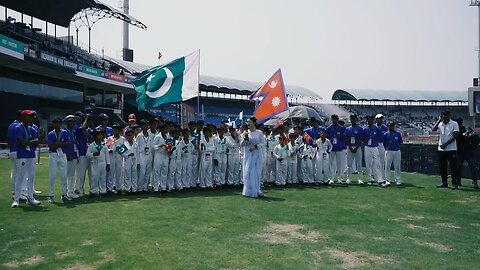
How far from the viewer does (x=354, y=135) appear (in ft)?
41.5

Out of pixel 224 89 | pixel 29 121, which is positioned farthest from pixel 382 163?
pixel 224 89

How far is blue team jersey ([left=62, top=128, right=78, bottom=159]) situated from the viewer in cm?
909

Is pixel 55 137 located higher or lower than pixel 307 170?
higher

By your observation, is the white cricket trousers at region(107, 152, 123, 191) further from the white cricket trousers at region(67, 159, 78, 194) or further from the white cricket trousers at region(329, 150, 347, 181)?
the white cricket trousers at region(329, 150, 347, 181)

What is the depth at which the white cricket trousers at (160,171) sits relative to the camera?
10.5m

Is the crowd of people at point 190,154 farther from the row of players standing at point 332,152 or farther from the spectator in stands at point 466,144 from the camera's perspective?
the spectator in stands at point 466,144

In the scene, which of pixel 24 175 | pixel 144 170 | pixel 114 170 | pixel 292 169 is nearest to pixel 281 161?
pixel 292 169

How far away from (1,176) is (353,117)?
1169cm

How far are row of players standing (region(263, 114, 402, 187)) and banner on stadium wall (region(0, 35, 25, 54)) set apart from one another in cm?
1973

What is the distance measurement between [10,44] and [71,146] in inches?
782

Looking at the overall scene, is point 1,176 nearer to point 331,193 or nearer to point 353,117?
point 331,193

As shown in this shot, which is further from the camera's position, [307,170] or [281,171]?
[307,170]

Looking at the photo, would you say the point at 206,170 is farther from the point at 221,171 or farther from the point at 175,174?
the point at 175,174

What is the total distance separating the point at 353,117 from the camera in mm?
12594
